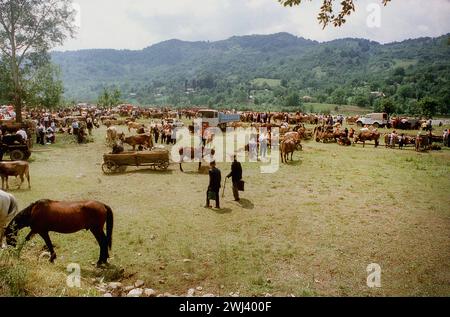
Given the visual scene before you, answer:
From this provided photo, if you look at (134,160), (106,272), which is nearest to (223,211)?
(106,272)

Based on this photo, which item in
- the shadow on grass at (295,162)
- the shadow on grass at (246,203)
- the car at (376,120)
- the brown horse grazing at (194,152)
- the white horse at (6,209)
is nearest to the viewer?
the white horse at (6,209)

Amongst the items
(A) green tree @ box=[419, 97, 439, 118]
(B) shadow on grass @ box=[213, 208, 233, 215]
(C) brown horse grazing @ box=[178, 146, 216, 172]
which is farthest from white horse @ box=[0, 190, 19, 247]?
(A) green tree @ box=[419, 97, 439, 118]

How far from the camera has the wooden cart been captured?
1606 centimetres

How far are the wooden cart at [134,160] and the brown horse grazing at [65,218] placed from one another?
8873 millimetres

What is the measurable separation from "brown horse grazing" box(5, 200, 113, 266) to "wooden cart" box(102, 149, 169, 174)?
29.1 ft

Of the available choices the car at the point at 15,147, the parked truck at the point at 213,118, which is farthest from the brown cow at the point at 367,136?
the car at the point at 15,147

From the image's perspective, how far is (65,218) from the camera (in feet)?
23.8

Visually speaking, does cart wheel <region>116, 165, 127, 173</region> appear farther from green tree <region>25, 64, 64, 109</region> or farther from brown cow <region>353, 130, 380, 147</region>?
green tree <region>25, 64, 64, 109</region>

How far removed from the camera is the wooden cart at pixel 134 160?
16062mm

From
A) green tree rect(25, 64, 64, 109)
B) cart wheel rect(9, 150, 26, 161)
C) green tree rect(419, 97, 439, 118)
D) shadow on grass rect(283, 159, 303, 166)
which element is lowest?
shadow on grass rect(283, 159, 303, 166)

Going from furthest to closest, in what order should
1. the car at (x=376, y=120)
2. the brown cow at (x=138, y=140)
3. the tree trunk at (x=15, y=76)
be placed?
the car at (x=376, y=120) → the tree trunk at (x=15, y=76) → the brown cow at (x=138, y=140)

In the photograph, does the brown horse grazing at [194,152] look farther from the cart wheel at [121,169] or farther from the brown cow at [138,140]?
the brown cow at [138,140]
